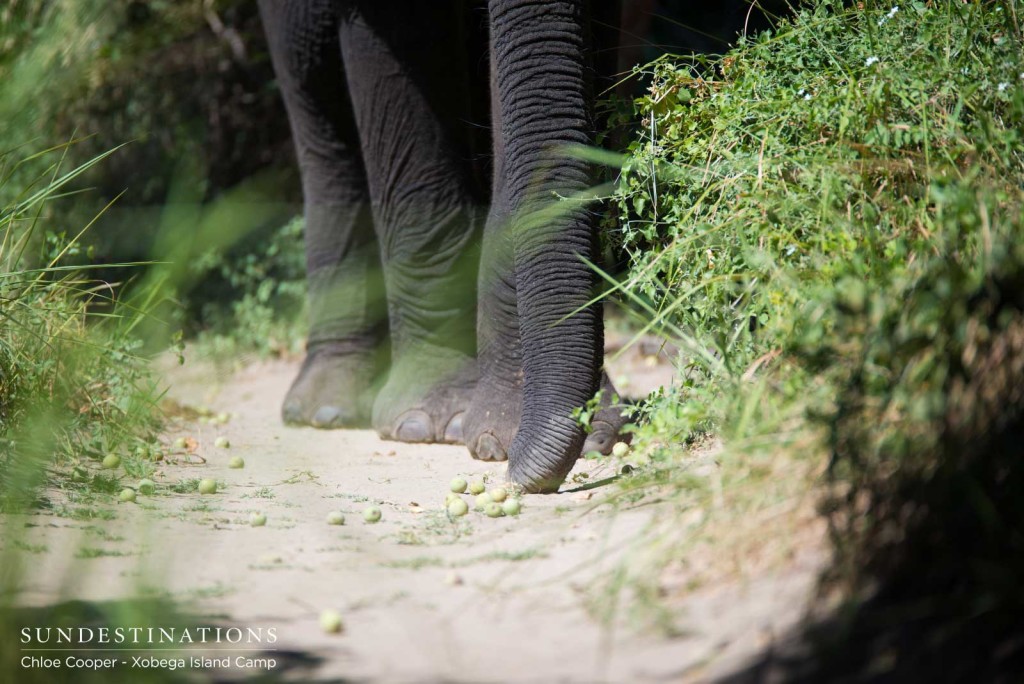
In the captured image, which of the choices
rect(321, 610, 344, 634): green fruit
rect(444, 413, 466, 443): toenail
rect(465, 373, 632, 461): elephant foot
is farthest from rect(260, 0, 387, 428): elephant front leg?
rect(321, 610, 344, 634): green fruit

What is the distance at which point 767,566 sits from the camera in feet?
6.36

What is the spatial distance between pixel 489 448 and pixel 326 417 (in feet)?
4.03

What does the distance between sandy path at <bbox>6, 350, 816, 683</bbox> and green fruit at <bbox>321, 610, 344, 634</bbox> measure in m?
0.02

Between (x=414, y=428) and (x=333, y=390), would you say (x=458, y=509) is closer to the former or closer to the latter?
(x=414, y=428)

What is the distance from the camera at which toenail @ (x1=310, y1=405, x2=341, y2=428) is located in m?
4.74

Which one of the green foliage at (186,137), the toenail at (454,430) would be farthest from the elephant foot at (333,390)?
the green foliage at (186,137)

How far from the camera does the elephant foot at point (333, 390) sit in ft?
15.7

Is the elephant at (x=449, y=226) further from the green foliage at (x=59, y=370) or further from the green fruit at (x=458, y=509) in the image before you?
the green foliage at (x=59, y=370)

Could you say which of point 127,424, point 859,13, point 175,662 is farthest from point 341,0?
point 175,662

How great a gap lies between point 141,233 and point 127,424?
3.59 meters

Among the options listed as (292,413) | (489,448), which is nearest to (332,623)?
(489,448)

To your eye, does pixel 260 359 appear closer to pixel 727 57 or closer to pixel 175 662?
pixel 727 57

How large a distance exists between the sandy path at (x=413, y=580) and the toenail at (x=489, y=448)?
265 mm

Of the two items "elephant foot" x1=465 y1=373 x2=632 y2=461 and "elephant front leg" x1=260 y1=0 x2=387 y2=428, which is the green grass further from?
"elephant front leg" x1=260 y1=0 x2=387 y2=428
